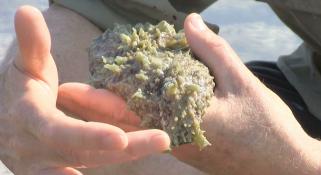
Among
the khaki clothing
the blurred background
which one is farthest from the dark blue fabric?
the blurred background

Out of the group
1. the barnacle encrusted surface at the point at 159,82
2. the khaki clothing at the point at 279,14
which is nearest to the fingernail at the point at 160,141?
the barnacle encrusted surface at the point at 159,82

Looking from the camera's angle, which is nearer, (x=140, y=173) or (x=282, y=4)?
(x=140, y=173)

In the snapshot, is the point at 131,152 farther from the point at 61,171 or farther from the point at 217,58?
the point at 217,58

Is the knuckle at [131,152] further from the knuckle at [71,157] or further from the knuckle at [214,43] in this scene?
→ the knuckle at [214,43]

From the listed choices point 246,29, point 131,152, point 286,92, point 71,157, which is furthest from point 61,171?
point 246,29

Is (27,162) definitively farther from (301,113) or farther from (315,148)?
(301,113)

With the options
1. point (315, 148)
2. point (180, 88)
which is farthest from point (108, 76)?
point (315, 148)
